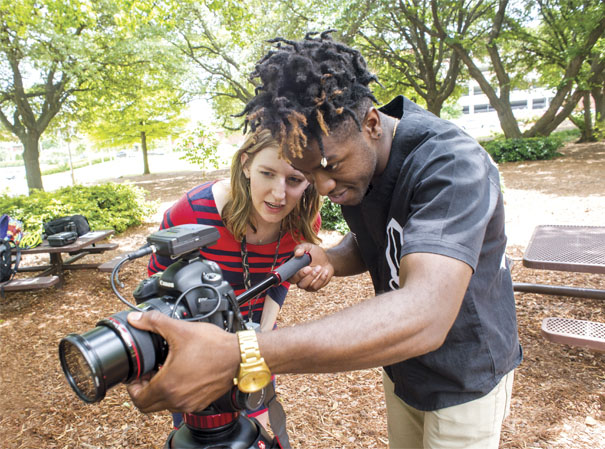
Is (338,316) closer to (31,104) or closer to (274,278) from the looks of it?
(274,278)

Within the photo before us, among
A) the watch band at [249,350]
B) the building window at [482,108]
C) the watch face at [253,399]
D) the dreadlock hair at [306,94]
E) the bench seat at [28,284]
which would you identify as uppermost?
the building window at [482,108]

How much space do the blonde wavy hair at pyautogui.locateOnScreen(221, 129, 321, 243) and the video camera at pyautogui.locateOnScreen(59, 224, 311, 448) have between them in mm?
675

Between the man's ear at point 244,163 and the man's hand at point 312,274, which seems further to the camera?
the man's ear at point 244,163

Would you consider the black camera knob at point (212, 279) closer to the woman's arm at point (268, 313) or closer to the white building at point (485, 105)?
the woman's arm at point (268, 313)

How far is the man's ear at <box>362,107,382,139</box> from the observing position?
133cm

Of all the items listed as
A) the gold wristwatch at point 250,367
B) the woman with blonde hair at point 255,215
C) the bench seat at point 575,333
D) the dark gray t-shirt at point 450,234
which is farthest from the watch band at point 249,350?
the bench seat at point 575,333

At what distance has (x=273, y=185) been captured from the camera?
6.23ft

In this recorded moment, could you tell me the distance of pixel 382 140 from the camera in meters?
1.36

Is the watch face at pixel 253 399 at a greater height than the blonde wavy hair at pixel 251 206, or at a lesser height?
lesser

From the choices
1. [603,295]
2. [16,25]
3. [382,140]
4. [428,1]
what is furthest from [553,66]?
[382,140]


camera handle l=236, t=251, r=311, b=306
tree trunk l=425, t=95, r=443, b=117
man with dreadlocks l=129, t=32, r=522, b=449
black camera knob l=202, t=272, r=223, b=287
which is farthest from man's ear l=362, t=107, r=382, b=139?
tree trunk l=425, t=95, r=443, b=117

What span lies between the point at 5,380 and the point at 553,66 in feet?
74.4

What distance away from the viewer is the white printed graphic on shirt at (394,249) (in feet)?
4.42

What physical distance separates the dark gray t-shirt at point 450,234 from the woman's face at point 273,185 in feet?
1.48
